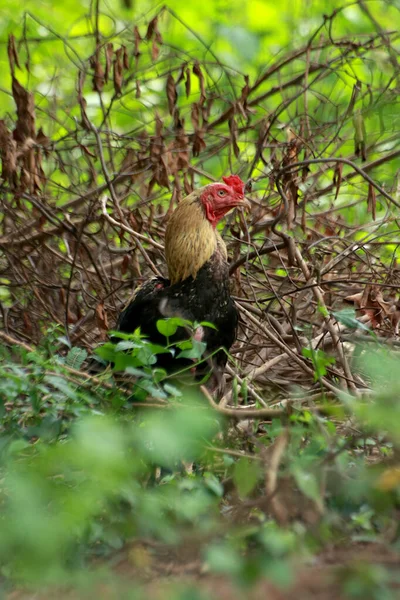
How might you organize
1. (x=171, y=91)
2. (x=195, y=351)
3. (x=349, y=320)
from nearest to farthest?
(x=195, y=351)
(x=349, y=320)
(x=171, y=91)

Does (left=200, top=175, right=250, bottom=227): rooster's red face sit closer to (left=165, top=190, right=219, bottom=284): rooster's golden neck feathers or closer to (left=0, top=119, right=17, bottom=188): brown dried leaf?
(left=165, top=190, right=219, bottom=284): rooster's golden neck feathers

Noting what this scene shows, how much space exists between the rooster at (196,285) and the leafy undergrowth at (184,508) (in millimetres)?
1163

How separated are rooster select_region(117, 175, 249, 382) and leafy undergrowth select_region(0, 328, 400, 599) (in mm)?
1163

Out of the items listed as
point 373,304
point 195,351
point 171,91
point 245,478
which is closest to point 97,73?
point 171,91

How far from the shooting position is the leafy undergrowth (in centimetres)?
184

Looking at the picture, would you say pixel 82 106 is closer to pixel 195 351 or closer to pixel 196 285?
pixel 196 285

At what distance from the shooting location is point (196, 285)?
412 cm

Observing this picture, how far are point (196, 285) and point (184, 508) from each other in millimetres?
2139

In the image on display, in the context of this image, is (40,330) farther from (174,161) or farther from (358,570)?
(358,570)

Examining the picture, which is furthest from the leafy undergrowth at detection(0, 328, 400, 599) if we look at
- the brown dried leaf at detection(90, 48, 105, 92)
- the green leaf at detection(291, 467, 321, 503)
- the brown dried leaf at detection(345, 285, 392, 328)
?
the brown dried leaf at detection(90, 48, 105, 92)

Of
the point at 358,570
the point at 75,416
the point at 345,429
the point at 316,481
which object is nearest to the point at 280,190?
the point at 345,429

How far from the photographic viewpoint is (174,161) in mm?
4762

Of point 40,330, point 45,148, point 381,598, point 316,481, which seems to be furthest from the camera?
point 40,330

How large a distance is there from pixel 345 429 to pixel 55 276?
10.4 feet
